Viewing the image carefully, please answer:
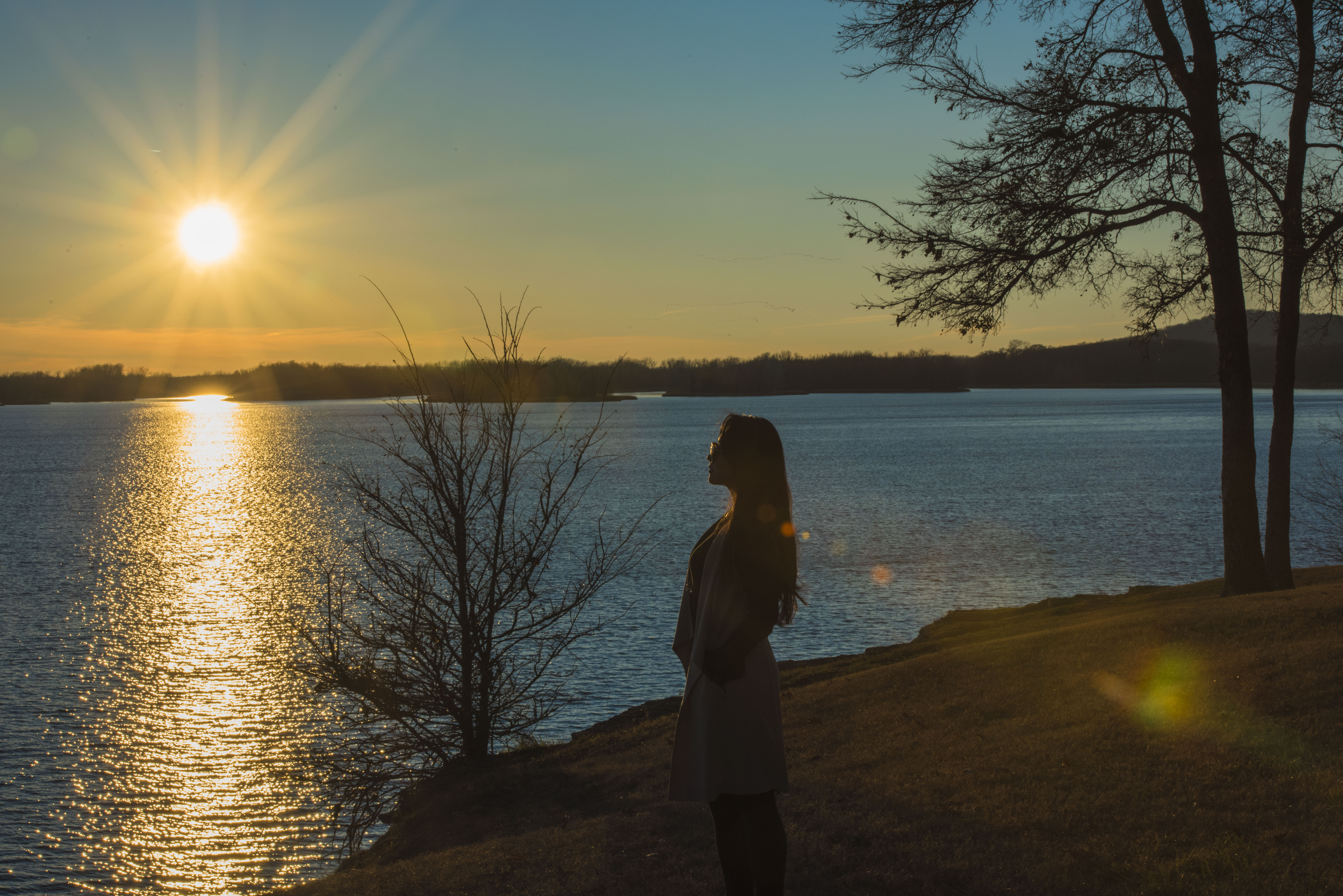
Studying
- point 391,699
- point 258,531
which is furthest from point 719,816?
point 258,531

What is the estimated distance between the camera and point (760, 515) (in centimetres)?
396

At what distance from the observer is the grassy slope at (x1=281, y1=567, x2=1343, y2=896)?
516cm

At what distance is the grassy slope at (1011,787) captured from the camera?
5.16m

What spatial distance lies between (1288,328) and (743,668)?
464 inches

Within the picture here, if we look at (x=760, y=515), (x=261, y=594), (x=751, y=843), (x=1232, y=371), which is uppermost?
(x=1232, y=371)

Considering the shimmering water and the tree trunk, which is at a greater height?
the tree trunk

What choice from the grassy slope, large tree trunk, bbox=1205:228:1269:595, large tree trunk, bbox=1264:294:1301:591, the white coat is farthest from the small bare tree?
large tree trunk, bbox=1264:294:1301:591

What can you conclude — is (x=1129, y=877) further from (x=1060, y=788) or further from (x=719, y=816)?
(x=719, y=816)

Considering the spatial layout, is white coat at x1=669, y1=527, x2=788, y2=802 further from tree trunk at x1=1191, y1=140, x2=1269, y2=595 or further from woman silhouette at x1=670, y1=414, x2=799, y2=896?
tree trunk at x1=1191, y1=140, x2=1269, y2=595

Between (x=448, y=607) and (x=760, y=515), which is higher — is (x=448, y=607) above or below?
below

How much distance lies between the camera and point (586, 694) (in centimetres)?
1530

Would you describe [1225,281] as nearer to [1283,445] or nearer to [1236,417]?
[1236,417]

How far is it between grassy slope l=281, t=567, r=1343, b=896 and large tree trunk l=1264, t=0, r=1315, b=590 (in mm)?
2194

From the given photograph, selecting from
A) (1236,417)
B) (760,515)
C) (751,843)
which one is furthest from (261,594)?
(760,515)
